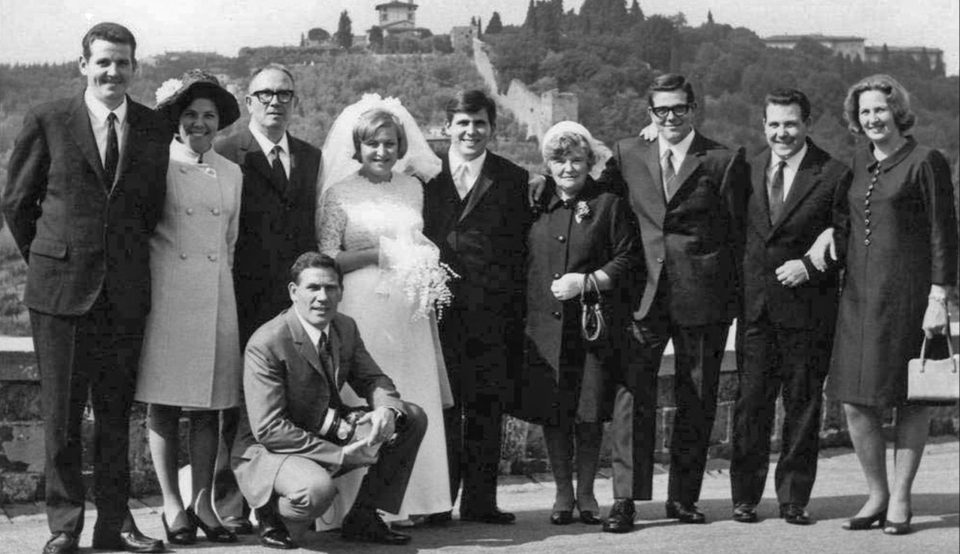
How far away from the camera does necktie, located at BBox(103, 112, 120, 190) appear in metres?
4.95

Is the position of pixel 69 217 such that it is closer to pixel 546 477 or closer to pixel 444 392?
pixel 444 392

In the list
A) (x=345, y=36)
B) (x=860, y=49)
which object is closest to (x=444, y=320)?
(x=345, y=36)

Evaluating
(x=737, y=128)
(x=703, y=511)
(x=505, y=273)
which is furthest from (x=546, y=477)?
(x=737, y=128)

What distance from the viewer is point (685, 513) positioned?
588 centimetres

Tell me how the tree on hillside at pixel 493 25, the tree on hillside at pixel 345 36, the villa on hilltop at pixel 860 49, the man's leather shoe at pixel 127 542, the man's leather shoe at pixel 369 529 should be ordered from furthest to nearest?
the tree on hillside at pixel 493 25, the tree on hillside at pixel 345 36, the villa on hilltop at pixel 860 49, the man's leather shoe at pixel 369 529, the man's leather shoe at pixel 127 542

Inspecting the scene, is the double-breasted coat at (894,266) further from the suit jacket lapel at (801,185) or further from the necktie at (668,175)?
the necktie at (668,175)

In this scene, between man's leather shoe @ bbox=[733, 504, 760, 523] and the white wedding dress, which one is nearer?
the white wedding dress

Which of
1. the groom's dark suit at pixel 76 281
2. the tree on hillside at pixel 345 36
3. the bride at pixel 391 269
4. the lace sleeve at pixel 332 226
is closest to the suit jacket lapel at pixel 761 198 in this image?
the bride at pixel 391 269

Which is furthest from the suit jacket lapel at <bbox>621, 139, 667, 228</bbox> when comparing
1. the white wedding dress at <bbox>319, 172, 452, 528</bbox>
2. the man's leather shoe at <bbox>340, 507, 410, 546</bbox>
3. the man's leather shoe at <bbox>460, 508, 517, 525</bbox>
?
the man's leather shoe at <bbox>340, 507, 410, 546</bbox>

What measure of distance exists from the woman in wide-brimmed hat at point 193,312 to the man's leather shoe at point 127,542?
0.58ft

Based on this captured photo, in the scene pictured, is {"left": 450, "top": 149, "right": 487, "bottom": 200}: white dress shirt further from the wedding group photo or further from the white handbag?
the white handbag

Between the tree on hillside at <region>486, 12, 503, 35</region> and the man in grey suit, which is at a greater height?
the tree on hillside at <region>486, 12, 503, 35</region>

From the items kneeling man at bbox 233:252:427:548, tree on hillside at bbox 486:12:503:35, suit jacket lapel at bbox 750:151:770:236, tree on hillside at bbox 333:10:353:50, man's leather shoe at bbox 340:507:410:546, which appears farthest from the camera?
tree on hillside at bbox 486:12:503:35

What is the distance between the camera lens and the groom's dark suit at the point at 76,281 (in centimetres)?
486
